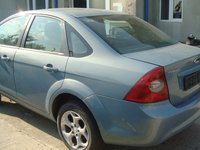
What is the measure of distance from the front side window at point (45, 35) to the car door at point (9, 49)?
0.77ft

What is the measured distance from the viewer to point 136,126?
3.13 m

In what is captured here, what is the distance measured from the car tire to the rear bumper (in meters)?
0.14

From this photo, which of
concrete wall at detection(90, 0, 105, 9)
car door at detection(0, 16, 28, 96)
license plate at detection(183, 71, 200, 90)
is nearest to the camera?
license plate at detection(183, 71, 200, 90)

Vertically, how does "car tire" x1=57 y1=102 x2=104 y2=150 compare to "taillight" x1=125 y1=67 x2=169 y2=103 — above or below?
below

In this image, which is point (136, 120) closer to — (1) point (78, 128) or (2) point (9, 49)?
(1) point (78, 128)

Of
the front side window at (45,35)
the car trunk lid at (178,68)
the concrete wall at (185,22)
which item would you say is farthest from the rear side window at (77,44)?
the concrete wall at (185,22)

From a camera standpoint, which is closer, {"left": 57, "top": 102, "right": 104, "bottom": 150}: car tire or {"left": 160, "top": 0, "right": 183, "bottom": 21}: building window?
{"left": 57, "top": 102, "right": 104, "bottom": 150}: car tire

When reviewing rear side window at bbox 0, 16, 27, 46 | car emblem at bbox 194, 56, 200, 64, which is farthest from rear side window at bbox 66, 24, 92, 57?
car emblem at bbox 194, 56, 200, 64

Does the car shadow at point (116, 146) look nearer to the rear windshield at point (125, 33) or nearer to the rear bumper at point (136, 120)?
the rear bumper at point (136, 120)

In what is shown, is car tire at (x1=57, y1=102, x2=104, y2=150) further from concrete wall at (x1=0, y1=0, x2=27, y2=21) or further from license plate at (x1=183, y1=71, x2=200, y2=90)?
concrete wall at (x1=0, y1=0, x2=27, y2=21)

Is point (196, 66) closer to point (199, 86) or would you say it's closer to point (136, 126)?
point (199, 86)

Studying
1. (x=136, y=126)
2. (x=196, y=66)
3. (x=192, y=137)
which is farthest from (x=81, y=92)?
(x=192, y=137)

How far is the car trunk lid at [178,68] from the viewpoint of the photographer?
323 cm

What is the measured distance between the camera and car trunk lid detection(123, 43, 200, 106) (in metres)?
3.23
